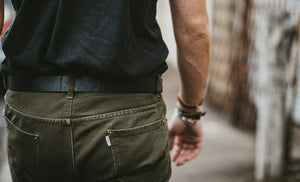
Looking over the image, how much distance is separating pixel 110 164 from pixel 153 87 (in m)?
0.37

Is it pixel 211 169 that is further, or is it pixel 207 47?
pixel 211 169

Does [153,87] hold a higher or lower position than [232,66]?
higher

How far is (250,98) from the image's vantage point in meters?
5.77

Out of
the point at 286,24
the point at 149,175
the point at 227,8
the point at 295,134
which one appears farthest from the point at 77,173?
the point at 227,8

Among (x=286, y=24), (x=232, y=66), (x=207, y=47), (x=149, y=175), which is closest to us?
(x=149, y=175)

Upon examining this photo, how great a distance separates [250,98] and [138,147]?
471 cm

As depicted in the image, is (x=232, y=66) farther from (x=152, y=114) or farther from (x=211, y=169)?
(x=152, y=114)

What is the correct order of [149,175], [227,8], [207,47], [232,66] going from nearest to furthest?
1. [149,175]
2. [207,47]
3. [232,66]
4. [227,8]

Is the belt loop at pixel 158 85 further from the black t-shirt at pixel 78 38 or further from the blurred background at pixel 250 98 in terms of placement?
the blurred background at pixel 250 98

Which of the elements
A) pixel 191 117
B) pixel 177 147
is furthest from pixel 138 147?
pixel 177 147

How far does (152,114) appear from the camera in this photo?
1451 millimetres

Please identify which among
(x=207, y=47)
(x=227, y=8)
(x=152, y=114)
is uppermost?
(x=207, y=47)

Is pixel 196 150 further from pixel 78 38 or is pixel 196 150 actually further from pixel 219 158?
pixel 219 158

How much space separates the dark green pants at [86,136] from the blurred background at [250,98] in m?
2.58
